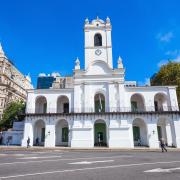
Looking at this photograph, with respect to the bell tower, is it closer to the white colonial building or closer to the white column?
the white colonial building

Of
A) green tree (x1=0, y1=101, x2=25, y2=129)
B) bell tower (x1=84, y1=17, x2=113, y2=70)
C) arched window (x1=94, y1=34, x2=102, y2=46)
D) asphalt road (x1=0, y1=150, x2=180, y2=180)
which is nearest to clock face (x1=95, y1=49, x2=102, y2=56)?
bell tower (x1=84, y1=17, x2=113, y2=70)

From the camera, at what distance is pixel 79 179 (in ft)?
22.9

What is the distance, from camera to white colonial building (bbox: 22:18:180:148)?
29.5m

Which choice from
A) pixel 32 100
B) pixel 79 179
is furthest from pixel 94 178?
pixel 32 100

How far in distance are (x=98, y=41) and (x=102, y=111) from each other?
1329cm

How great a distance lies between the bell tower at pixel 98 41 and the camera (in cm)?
3469

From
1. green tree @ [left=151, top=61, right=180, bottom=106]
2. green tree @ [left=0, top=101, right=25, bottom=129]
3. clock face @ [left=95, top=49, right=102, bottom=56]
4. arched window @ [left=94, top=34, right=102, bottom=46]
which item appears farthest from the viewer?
green tree @ [left=0, top=101, right=25, bottom=129]

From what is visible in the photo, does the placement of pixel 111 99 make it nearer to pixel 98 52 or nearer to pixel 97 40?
pixel 98 52

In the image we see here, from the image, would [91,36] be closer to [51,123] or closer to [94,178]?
[51,123]

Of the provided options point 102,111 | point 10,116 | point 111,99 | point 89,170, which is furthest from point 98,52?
point 89,170

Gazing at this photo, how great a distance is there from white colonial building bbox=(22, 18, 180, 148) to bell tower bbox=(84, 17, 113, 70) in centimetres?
16

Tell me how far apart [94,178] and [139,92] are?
2638 centimetres

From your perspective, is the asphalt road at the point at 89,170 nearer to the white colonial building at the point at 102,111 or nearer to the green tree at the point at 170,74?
the white colonial building at the point at 102,111

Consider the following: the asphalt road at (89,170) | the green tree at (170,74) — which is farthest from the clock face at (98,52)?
the asphalt road at (89,170)
